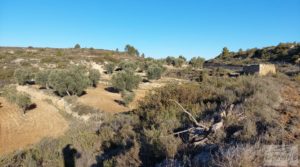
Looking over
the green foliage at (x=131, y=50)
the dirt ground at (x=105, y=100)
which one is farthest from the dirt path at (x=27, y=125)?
the green foliage at (x=131, y=50)

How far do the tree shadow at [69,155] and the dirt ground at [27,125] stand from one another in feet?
22.4

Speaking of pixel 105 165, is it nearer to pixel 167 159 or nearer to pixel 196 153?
pixel 167 159

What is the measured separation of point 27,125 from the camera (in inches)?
888

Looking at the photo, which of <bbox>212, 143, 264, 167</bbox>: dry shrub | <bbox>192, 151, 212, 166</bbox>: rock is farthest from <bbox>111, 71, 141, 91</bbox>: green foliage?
<bbox>212, 143, 264, 167</bbox>: dry shrub

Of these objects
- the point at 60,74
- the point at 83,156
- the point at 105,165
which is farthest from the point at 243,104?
the point at 60,74

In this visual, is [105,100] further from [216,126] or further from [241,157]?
[241,157]

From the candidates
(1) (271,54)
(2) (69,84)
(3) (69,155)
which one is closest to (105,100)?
(2) (69,84)

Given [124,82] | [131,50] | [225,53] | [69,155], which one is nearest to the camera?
[69,155]

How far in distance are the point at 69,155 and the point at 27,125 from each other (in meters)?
14.7

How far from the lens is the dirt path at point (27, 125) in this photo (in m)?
18.5

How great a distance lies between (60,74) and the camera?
3406 cm

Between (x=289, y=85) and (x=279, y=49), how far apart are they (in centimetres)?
5977

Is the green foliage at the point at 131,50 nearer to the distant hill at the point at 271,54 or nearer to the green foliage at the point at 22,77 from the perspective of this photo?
the distant hill at the point at 271,54

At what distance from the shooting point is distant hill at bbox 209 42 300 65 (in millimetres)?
56812
